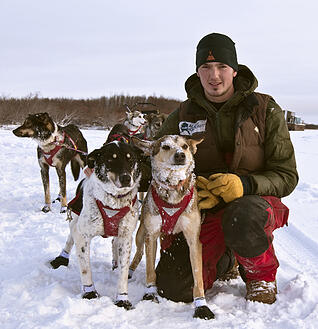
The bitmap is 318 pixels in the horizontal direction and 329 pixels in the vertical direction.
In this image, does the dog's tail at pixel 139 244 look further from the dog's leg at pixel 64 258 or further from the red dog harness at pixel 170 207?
the dog's leg at pixel 64 258

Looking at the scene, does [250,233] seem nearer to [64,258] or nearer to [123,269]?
[123,269]

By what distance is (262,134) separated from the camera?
293cm

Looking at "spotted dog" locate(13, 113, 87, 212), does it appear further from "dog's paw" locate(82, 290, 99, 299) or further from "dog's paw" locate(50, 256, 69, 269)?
"dog's paw" locate(82, 290, 99, 299)

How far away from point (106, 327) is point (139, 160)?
4.05 feet

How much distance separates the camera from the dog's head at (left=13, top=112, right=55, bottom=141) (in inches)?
211

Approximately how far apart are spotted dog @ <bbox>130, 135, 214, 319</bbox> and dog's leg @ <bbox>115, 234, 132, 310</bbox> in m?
0.16

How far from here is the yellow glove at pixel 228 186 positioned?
2.63 metres

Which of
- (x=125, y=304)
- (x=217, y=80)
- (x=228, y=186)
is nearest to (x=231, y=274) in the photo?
(x=228, y=186)

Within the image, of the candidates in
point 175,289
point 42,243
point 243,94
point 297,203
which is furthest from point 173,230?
point 297,203

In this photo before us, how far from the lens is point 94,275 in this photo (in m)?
3.04

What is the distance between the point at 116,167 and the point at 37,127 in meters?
3.22

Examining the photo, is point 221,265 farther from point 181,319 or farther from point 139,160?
point 139,160

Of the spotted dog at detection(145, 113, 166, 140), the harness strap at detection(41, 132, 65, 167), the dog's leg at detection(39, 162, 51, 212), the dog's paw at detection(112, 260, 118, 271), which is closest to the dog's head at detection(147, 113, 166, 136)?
the spotted dog at detection(145, 113, 166, 140)

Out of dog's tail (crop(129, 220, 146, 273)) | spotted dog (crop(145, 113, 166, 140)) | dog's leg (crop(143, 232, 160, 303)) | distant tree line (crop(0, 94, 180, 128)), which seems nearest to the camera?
dog's leg (crop(143, 232, 160, 303))
